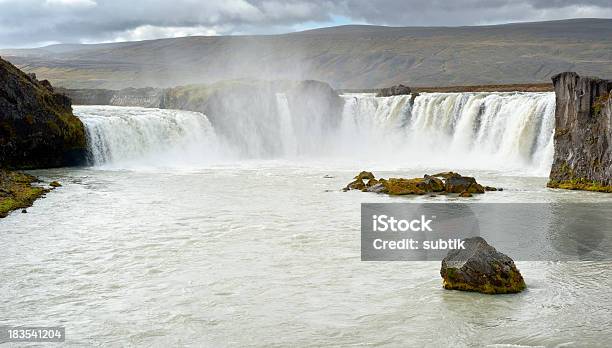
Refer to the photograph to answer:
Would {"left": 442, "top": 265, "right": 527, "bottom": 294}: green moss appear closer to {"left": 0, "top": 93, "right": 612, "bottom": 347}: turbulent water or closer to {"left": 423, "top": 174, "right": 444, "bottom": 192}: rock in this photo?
{"left": 0, "top": 93, "right": 612, "bottom": 347}: turbulent water

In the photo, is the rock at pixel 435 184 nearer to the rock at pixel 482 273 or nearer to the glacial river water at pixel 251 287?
the glacial river water at pixel 251 287

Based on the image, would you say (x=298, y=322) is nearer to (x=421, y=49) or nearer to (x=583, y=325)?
(x=583, y=325)

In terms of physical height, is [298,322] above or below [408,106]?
below

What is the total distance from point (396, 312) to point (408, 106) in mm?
42286

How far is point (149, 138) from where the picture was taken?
153ft

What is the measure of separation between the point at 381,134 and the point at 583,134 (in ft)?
86.6

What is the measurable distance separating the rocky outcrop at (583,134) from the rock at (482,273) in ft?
52.7

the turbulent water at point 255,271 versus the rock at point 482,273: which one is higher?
the rock at point 482,273

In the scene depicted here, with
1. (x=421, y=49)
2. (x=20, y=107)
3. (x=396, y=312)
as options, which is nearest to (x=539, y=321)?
(x=396, y=312)

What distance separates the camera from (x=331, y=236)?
20844 mm

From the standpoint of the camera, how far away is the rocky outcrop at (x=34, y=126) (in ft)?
122

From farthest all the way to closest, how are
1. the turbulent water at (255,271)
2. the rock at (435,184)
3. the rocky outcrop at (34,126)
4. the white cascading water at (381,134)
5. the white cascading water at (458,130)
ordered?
the white cascading water at (381,134)
the white cascading water at (458,130)
the rocky outcrop at (34,126)
the rock at (435,184)
the turbulent water at (255,271)

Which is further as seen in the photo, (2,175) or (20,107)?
(20,107)

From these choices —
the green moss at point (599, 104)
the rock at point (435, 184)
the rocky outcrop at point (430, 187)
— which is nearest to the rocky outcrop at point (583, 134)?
the green moss at point (599, 104)
